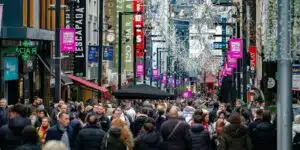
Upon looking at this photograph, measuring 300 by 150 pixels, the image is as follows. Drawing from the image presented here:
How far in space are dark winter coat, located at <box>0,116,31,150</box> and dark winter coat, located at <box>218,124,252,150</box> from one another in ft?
11.7

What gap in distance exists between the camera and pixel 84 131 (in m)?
16.4

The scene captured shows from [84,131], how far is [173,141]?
2.05 meters

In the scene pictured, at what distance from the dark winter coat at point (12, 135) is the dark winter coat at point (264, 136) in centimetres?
478

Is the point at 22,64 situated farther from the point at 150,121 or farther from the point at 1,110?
the point at 150,121

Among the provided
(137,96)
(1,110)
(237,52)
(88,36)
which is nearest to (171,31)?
(88,36)

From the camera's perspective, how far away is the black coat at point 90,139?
1623 centimetres

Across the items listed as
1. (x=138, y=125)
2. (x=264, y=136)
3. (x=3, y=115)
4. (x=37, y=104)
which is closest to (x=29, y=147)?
(x=264, y=136)

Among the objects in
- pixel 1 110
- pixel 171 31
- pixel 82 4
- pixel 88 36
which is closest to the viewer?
pixel 1 110

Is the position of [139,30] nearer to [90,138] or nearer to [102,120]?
[102,120]

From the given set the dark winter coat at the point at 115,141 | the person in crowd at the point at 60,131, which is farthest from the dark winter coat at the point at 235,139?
the person in crowd at the point at 60,131

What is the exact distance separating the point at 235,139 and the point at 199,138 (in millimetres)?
1792

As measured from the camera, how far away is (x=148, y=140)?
16.2 metres

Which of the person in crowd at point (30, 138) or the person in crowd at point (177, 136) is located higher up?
the person in crowd at point (30, 138)

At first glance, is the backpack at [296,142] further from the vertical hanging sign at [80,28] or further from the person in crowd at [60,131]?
the vertical hanging sign at [80,28]
